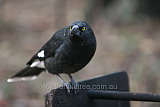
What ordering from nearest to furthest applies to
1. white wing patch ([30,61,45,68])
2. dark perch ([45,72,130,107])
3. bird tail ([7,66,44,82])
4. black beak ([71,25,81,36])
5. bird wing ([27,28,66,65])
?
dark perch ([45,72,130,107]), black beak ([71,25,81,36]), bird wing ([27,28,66,65]), white wing patch ([30,61,45,68]), bird tail ([7,66,44,82])

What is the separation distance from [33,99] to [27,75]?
1438mm

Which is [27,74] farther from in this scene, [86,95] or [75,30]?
[86,95]

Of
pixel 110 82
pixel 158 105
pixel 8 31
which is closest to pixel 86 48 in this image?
pixel 110 82

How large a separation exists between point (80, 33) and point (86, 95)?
0.73 metres

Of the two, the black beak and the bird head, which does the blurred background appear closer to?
the bird head

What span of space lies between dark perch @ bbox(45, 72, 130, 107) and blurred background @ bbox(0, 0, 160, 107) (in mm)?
2161

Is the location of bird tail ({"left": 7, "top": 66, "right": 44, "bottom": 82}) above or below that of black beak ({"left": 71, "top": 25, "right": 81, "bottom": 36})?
below

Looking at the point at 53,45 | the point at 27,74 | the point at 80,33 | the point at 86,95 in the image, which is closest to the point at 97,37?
the point at 27,74

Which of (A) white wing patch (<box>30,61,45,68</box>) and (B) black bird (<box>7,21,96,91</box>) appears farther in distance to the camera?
(A) white wing patch (<box>30,61,45,68</box>)

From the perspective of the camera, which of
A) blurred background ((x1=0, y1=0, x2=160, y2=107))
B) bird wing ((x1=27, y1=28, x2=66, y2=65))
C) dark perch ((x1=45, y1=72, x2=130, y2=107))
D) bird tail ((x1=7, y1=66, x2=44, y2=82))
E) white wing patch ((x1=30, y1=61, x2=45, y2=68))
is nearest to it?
dark perch ((x1=45, y1=72, x2=130, y2=107))

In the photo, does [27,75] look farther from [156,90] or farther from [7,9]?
[7,9]

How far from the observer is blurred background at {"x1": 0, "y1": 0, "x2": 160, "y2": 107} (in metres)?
6.74

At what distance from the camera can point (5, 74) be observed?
7.45 metres

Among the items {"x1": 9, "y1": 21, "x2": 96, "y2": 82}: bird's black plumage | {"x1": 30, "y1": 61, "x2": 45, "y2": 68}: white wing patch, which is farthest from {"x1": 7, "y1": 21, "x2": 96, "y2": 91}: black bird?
{"x1": 30, "y1": 61, "x2": 45, "y2": 68}: white wing patch
